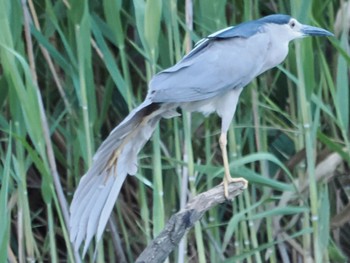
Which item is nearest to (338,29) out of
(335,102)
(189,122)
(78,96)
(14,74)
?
(335,102)

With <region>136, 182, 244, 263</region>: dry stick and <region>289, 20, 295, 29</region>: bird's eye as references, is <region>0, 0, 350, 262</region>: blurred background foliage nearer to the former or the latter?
<region>289, 20, 295, 29</region>: bird's eye

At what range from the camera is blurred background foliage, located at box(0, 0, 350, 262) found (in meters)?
2.32

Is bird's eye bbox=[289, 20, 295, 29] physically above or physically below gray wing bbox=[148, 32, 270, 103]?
above

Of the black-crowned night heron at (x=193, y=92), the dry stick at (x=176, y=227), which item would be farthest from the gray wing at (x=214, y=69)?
the dry stick at (x=176, y=227)

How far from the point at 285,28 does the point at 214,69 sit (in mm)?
183

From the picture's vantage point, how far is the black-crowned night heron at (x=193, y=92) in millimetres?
1942

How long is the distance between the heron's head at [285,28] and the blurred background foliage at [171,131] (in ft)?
0.54

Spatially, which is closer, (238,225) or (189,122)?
(189,122)

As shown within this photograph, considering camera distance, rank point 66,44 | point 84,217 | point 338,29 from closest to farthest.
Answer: point 84,217 → point 66,44 → point 338,29

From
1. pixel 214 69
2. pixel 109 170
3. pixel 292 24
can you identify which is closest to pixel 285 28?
pixel 292 24

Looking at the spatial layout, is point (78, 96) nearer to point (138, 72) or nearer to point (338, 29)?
point (138, 72)

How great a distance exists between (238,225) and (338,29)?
21.6 inches

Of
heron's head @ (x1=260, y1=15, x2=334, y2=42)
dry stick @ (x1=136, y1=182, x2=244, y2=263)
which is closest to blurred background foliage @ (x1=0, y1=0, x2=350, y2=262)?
heron's head @ (x1=260, y1=15, x2=334, y2=42)

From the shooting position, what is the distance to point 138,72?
268 cm
